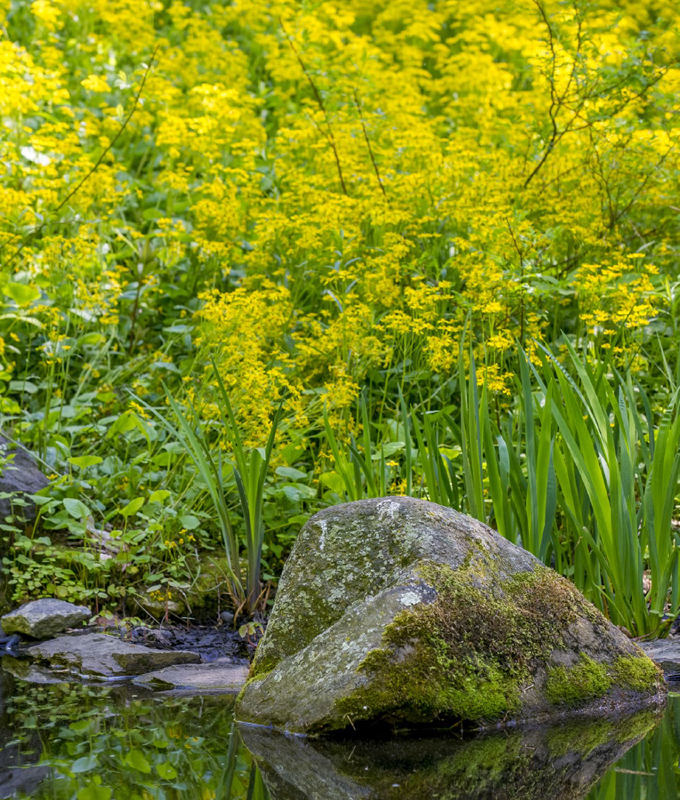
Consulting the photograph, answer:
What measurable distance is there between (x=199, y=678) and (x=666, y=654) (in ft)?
4.71

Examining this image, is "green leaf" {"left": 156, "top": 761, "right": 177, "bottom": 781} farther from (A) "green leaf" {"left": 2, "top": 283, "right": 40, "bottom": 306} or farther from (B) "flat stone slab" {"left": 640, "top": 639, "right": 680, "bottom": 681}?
(A) "green leaf" {"left": 2, "top": 283, "right": 40, "bottom": 306}

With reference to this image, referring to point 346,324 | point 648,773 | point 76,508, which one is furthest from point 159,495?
point 648,773

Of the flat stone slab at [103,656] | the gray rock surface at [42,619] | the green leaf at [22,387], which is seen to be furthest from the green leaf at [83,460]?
the green leaf at [22,387]

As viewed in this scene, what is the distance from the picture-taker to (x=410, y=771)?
70.3 inches

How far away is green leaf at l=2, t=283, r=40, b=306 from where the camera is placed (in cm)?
430

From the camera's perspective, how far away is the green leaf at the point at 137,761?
1822mm

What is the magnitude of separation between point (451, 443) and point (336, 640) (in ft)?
7.11

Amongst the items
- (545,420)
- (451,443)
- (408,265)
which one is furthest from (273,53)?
(545,420)

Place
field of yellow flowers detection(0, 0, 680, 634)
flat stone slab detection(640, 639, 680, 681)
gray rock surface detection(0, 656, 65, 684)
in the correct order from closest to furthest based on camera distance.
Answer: flat stone slab detection(640, 639, 680, 681) → gray rock surface detection(0, 656, 65, 684) → field of yellow flowers detection(0, 0, 680, 634)

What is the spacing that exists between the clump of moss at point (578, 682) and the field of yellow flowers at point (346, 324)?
540 millimetres

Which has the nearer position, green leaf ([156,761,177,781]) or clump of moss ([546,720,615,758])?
green leaf ([156,761,177,781])

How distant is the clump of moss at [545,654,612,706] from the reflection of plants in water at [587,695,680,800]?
0.70ft

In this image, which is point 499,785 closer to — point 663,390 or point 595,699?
point 595,699

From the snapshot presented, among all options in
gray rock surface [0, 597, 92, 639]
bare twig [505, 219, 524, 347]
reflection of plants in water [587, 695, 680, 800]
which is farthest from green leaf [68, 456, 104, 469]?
reflection of plants in water [587, 695, 680, 800]
